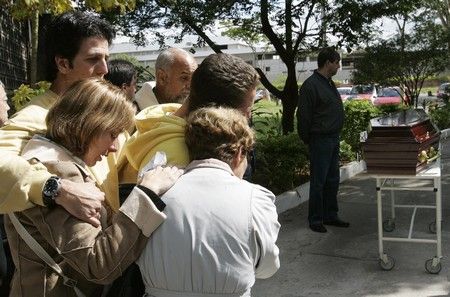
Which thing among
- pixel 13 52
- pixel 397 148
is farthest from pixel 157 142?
pixel 13 52

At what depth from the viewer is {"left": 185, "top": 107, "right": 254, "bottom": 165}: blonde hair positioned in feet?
5.81

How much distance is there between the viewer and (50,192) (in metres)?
1.65

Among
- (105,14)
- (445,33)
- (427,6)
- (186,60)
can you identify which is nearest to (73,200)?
(186,60)

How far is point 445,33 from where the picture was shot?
58.4 feet

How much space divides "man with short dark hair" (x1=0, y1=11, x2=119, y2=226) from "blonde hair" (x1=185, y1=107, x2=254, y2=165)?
0.34 metres

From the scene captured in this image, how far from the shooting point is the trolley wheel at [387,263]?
4.96 m

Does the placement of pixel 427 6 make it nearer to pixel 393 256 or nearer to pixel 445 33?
pixel 445 33

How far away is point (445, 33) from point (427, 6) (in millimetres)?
1911

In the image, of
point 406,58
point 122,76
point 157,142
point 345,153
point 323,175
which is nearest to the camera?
point 157,142

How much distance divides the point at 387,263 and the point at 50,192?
3951mm

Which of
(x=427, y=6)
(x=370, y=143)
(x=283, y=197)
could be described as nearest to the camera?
(x=370, y=143)

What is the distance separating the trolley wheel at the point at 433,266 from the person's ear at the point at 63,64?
3.76 meters

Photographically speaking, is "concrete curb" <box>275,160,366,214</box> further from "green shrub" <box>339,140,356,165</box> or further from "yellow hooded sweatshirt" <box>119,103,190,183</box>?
"yellow hooded sweatshirt" <box>119,103,190,183</box>

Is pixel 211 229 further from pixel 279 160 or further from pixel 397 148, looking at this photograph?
pixel 279 160
